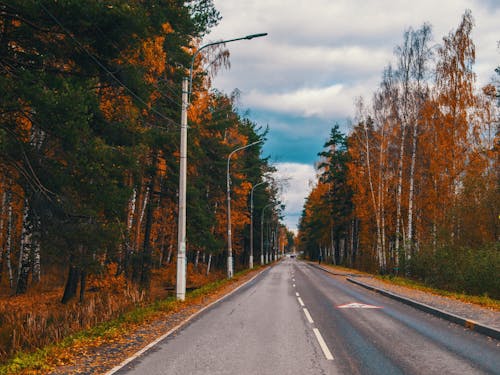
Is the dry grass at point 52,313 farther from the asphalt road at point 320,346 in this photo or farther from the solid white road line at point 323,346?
the solid white road line at point 323,346

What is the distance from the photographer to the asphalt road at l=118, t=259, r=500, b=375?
6309 mm

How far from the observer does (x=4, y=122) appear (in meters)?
11.8

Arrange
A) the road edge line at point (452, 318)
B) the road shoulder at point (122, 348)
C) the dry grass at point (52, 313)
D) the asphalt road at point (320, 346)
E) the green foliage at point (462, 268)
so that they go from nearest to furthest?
the asphalt road at point (320, 346) < the road shoulder at point (122, 348) < the road edge line at point (452, 318) < the dry grass at point (52, 313) < the green foliage at point (462, 268)

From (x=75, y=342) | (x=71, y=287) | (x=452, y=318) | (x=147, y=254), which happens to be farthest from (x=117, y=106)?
(x=452, y=318)

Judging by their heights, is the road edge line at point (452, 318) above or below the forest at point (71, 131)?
below

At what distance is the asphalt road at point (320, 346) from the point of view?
20.7 feet

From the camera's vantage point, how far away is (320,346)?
7734mm

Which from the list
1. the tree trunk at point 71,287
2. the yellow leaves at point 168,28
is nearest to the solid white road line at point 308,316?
the tree trunk at point 71,287

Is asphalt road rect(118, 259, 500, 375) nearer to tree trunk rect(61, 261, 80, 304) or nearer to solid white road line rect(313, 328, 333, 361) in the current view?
solid white road line rect(313, 328, 333, 361)

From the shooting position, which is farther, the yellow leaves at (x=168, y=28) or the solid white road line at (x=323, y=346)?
the yellow leaves at (x=168, y=28)

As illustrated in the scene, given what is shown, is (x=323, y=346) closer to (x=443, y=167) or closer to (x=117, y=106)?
(x=117, y=106)

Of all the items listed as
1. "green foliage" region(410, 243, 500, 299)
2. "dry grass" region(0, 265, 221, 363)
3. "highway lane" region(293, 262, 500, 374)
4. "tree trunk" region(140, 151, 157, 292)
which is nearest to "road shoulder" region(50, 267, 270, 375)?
"dry grass" region(0, 265, 221, 363)

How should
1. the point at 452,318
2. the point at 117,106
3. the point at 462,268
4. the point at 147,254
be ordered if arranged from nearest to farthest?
the point at 452,318
the point at 117,106
the point at 462,268
the point at 147,254

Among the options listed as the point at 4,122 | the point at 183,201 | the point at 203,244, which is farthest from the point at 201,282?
the point at 4,122
